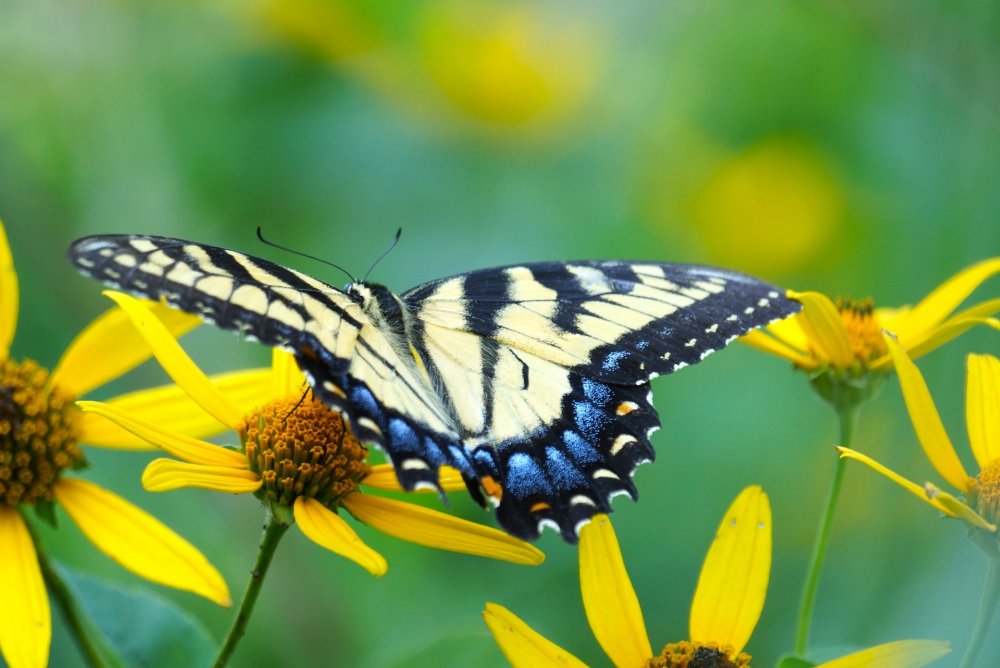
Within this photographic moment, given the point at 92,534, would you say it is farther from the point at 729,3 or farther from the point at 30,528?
the point at 729,3

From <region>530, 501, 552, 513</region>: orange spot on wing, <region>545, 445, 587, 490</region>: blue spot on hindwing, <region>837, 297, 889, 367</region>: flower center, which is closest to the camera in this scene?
<region>530, 501, 552, 513</region>: orange spot on wing

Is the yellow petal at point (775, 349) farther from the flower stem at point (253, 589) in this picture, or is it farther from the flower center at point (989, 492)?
the flower stem at point (253, 589)

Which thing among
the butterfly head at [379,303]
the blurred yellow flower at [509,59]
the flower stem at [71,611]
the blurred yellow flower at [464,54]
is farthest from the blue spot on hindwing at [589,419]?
the blurred yellow flower at [509,59]

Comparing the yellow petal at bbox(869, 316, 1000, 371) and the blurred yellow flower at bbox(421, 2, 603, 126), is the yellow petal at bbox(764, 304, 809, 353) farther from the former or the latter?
the blurred yellow flower at bbox(421, 2, 603, 126)

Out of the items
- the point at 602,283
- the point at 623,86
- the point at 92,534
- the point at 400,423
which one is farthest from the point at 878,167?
the point at 92,534

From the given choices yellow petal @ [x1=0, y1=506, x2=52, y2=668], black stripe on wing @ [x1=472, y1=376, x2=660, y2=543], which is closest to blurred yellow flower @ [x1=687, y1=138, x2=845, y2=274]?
black stripe on wing @ [x1=472, y1=376, x2=660, y2=543]

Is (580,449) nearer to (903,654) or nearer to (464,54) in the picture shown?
(903,654)

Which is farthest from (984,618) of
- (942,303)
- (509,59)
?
(509,59)

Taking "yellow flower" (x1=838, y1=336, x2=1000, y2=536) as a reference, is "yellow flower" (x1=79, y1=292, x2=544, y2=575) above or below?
below

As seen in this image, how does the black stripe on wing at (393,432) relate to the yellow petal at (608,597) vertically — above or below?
above
